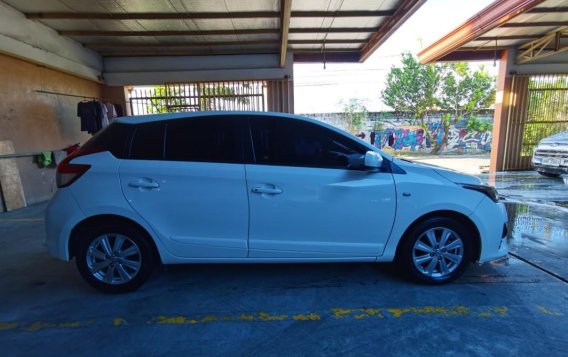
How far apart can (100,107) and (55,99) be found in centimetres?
96

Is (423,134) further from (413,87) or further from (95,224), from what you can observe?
(95,224)

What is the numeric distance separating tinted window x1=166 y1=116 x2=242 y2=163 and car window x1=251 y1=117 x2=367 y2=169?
20 centimetres

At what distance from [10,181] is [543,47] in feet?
46.8

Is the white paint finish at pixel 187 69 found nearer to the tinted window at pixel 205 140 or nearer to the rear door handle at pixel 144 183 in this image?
the tinted window at pixel 205 140

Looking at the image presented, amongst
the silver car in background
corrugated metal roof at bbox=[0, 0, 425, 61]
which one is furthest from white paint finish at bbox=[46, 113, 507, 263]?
the silver car in background

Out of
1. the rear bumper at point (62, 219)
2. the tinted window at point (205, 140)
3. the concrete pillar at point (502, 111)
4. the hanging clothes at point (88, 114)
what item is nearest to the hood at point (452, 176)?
the tinted window at point (205, 140)

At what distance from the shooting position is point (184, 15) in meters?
7.07

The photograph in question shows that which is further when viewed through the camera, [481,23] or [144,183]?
[481,23]

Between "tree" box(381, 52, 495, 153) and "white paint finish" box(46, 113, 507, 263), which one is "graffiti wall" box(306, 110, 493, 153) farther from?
"white paint finish" box(46, 113, 507, 263)

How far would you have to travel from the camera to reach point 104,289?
3.09 metres

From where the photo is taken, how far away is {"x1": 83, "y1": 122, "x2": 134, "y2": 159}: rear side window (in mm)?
3021

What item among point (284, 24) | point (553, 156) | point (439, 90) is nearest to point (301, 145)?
point (284, 24)

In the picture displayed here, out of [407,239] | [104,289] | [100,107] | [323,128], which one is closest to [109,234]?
[104,289]

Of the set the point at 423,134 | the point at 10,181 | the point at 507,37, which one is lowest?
the point at 10,181
